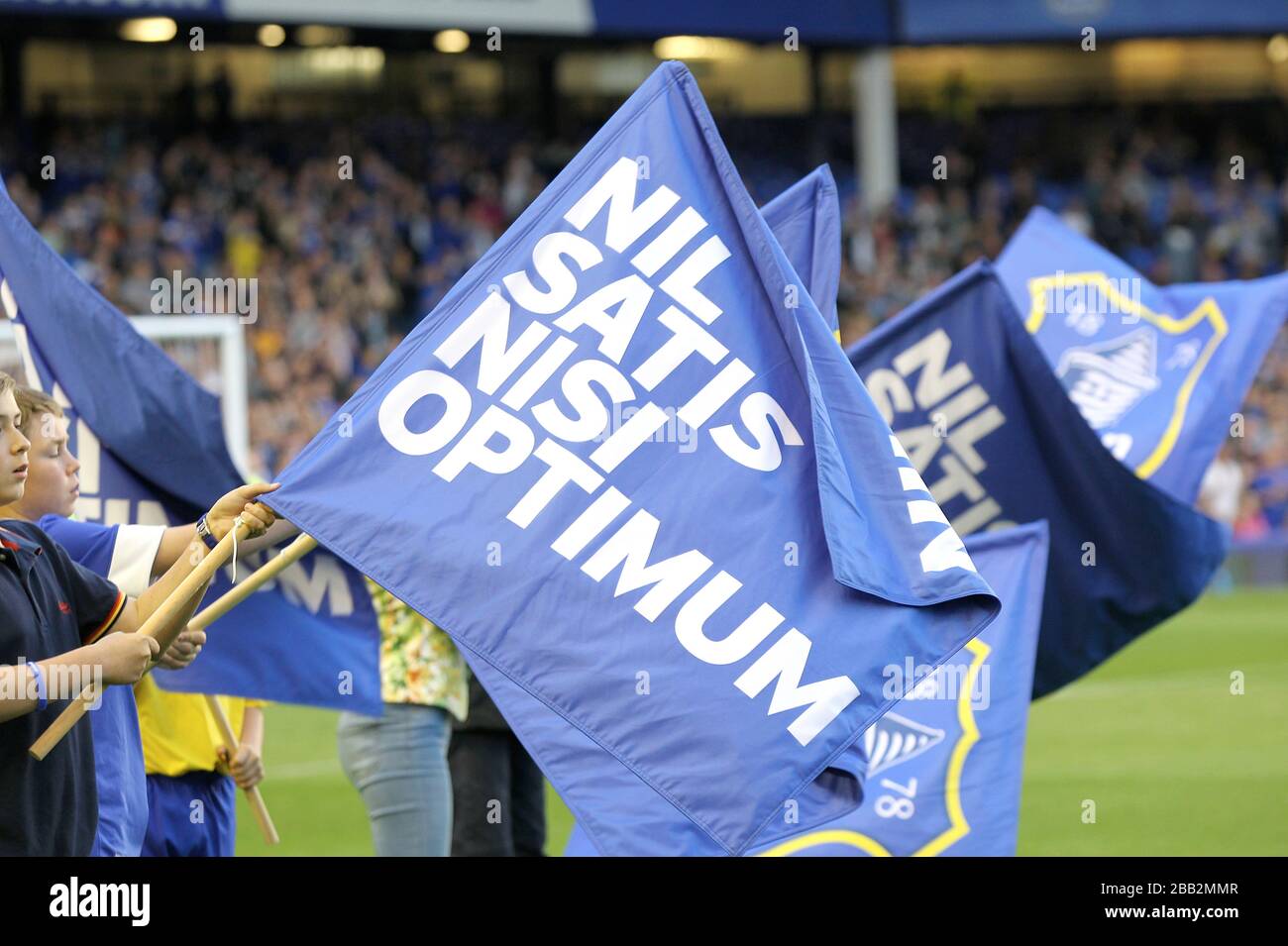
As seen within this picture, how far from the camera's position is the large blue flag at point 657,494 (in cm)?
377

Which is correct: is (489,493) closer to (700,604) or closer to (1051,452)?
(700,604)

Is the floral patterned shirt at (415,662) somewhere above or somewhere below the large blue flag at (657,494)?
below

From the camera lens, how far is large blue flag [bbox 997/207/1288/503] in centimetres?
761

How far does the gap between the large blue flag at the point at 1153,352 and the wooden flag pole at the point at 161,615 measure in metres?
4.36

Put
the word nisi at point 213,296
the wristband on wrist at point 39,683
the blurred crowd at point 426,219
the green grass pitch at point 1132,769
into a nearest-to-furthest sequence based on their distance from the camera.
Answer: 1. the wristband on wrist at point 39,683
2. the green grass pitch at point 1132,769
3. the word nisi at point 213,296
4. the blurred crowd at point 426,219

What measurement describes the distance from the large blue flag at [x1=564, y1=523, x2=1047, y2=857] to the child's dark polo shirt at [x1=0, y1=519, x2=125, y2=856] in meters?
1.70

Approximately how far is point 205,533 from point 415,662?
1.27 m

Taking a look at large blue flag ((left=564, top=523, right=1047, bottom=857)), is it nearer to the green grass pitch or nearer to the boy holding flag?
the boy holding flag

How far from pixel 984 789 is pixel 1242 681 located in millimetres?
8737

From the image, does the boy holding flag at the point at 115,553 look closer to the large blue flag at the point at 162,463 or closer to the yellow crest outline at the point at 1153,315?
the large blue flag at the point at 162,463

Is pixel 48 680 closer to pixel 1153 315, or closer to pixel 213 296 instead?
pixel 1153 315

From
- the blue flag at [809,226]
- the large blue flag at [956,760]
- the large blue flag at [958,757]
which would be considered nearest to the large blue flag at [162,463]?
the large blue flag at [956,760]

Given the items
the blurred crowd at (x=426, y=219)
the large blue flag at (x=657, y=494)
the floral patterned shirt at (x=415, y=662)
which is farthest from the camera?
the blurred crowd at (x=426, y=219)

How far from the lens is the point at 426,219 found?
81.5 ft
